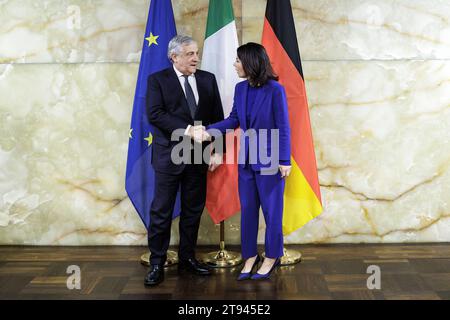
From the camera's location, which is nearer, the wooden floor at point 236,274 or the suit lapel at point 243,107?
the wooden floor at point 236,274

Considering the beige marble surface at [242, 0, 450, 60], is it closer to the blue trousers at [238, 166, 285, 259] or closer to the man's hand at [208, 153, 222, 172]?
the man's hand at [208, 153, 222, 172]

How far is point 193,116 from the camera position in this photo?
3338mm

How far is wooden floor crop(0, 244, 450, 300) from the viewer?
3076 mm

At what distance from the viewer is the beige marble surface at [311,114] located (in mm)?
3906

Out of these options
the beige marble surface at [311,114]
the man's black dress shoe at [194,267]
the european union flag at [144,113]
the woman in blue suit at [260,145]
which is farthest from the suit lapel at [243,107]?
the man's black dress shoe at [194,267]

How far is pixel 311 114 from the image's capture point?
3947mm

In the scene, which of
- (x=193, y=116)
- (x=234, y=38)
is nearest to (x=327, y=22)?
(x=234, y=38)

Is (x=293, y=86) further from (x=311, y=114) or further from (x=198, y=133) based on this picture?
(x=198, y=133)

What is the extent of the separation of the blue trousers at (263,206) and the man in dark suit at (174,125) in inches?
12.1

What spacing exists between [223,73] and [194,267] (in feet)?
4.36

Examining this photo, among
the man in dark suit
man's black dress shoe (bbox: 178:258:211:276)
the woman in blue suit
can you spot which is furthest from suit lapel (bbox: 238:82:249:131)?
man's black dress shoe (bbox: 178:258:211:276)

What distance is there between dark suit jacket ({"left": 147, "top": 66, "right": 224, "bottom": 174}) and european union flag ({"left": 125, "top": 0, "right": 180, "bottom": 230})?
339 millimetres

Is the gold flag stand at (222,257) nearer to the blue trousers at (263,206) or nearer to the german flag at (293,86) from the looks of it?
the blue trousers at (263,206)

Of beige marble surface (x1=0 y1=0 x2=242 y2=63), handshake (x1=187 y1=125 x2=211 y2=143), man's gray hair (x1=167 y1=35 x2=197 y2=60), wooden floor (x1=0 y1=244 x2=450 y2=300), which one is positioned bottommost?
wooden floor (x1=0 y1=244 x2=450 y2=300)
